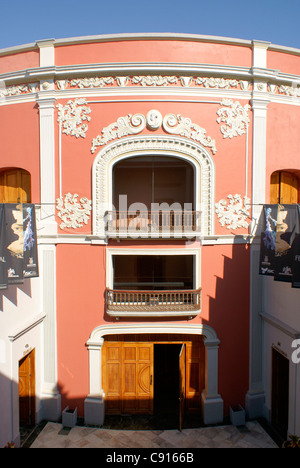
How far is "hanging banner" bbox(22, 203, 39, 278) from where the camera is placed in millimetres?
9078

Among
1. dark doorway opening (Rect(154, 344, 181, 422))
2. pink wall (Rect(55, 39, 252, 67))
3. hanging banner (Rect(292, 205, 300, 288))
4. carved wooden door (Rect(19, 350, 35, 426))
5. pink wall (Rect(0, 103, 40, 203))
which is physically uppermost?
pink wall (Rect(55, 39, 252, 67))

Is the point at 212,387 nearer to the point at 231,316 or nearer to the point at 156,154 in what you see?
the point at 231,316

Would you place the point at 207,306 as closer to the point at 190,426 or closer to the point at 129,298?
the point at 129,298

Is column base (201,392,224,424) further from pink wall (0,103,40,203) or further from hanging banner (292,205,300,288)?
pink wall (0,103,40,203)

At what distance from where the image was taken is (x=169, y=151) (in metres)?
10.2

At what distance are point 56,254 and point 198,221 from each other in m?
5.27

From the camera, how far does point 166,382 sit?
13.0 metres

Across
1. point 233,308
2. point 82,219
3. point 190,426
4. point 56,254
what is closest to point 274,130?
point 233,308

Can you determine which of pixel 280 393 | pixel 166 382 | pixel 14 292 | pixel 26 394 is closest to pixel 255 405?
pixel 280 393

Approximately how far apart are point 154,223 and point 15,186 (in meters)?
5.81

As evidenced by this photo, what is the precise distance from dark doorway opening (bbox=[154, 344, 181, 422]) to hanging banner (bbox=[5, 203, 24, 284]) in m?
7.39

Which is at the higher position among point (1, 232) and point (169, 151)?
point (169, 151)

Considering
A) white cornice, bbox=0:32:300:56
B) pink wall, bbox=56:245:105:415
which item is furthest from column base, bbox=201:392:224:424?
white cornice, bbox=0:32:300:56

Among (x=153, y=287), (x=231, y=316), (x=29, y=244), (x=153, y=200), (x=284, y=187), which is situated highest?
(x=284, y=187)
